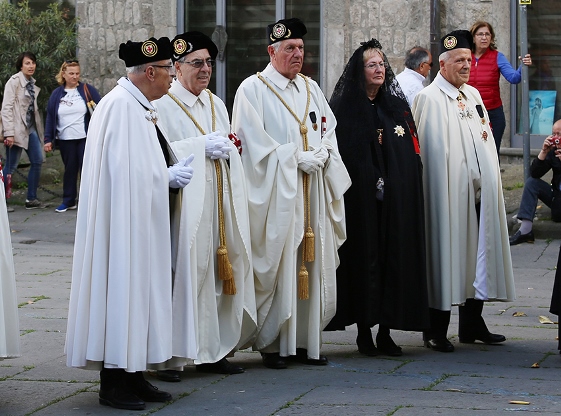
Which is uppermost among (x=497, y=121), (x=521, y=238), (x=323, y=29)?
(x=323, y=29)

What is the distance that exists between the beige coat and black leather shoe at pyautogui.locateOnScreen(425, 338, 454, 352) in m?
7.80

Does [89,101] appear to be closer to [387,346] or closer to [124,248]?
[387,346]

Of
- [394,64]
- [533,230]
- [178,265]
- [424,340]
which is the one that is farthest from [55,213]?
[178,265]

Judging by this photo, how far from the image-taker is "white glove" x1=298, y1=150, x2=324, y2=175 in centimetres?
712

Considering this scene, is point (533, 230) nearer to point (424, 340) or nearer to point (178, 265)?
point (424, 340)

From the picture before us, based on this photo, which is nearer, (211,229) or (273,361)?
(211,229)

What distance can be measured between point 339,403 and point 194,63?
222 centimetres

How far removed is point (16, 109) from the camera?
14.2 m

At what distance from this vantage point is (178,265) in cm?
618

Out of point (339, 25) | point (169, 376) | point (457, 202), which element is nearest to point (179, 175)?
point (169, 376)

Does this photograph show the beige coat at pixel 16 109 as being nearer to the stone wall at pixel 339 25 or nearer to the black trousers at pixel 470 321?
the stone wall at pixel 339 25

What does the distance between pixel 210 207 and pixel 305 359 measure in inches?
46.9

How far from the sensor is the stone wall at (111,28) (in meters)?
15.7

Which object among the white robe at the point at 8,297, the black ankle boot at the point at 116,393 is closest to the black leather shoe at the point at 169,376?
the black ankle boot at the point at 116,393
